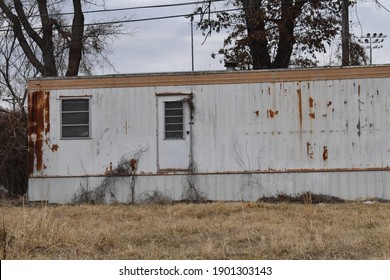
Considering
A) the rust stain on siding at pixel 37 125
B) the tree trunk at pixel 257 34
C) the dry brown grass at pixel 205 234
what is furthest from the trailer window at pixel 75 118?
the tree trunk at pixel 257 34

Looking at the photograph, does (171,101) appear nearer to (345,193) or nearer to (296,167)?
(296,167)

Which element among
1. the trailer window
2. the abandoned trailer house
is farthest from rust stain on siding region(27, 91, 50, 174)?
the trailer window

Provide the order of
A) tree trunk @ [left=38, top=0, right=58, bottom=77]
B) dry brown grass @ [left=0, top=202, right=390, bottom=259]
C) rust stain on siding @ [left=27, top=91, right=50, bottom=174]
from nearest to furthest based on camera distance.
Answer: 1. dry brown grass @ [left=0, top=202, right=390, bottom=259]
2. rust stain on siding @ [left=27, top=91, right=50, bottom=174]
3. tree trunk @ [left=38, top=0, right=58, bottom=77]

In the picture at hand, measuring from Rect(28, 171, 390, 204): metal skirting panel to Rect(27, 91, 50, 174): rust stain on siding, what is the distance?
447mm

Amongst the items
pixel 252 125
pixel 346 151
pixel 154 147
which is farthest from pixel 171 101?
pixel 346 151

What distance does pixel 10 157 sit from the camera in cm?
1448

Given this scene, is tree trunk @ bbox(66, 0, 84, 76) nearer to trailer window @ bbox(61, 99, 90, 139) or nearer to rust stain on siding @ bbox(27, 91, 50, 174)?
rust stain on siding @ bbox(27, 91, 50, 174)

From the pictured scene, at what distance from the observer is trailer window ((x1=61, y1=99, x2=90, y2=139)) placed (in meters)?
12.9

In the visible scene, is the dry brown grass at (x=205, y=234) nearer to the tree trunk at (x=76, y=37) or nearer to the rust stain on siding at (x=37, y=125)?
the rust stain on siding at (x=37, y=125)

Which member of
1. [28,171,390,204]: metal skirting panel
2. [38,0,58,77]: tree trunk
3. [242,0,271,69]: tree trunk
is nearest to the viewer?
[28,171,390,204]: metal skirting panel

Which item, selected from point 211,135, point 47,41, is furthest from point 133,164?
point 47,41

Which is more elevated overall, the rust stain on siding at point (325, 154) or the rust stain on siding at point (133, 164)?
the rust stain on siding at point (325, 154)

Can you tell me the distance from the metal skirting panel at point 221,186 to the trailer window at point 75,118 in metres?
1.03

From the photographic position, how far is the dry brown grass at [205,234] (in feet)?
20.8
